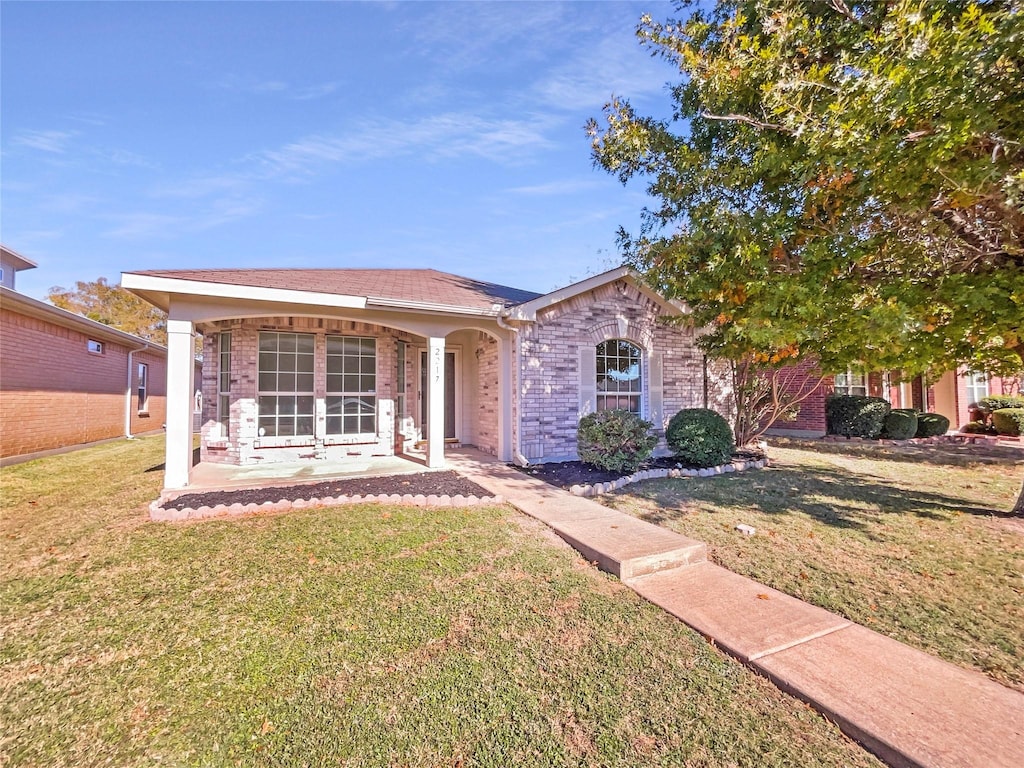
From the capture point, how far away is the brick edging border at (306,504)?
5.49 meters

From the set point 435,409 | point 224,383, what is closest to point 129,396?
point 224,383

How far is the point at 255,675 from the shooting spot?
2.63 metres

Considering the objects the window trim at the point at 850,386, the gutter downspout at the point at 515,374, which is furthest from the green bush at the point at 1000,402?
the gutter downspout at the point at 515,374

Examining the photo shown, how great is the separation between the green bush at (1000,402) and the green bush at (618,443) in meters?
15.1

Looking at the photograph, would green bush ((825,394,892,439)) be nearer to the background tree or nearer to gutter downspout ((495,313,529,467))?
the background tree

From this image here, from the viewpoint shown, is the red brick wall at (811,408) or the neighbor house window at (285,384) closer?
the neighbor house window at (285,384)

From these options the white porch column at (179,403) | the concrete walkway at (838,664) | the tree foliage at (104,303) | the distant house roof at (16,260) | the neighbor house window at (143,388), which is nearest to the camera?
the concrete walkway at (838,664)

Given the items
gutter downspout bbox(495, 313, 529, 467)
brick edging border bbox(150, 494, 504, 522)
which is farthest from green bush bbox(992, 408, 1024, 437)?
Answer: brick edging border bbox(150, 494, 504, 522)

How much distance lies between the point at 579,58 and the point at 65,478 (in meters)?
12.4

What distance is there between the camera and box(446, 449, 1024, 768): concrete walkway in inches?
82.9

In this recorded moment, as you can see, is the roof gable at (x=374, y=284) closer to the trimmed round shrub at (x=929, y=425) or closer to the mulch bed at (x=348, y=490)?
the mulch bed at (x=348, y=490)

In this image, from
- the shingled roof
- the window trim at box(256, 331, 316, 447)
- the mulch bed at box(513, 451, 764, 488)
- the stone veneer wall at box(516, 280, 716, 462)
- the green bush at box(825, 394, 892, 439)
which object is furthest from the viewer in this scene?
the green bush at box(825, 394, 892, 439)

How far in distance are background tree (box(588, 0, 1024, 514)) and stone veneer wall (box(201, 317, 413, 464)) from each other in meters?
6.08

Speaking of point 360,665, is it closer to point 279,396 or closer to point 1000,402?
point 279,396
